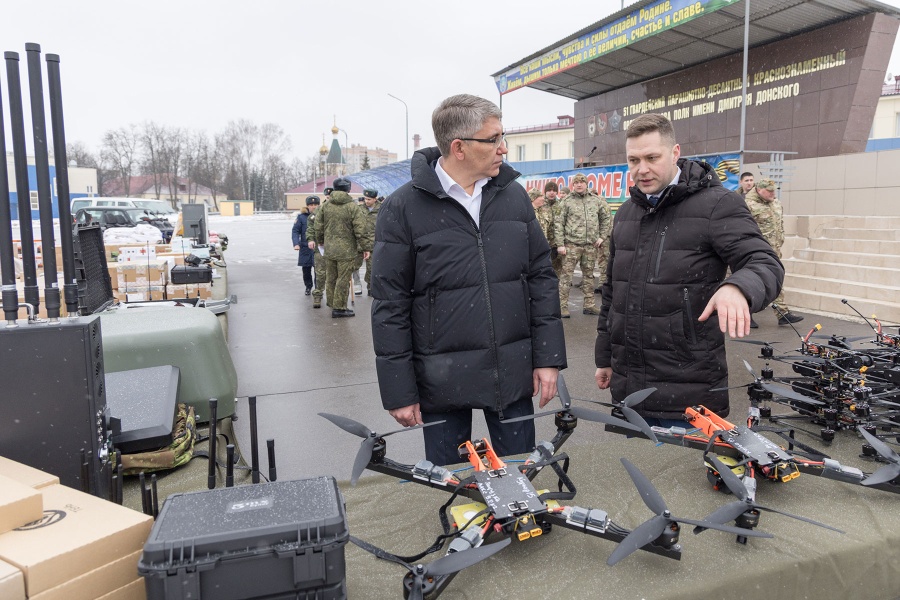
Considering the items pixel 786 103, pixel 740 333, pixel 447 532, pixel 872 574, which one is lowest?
pixel 872 574

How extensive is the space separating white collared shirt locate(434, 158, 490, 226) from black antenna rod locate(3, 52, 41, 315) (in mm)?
1300

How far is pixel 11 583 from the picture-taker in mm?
1077

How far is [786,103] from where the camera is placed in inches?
556

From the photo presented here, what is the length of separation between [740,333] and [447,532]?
3.42ft

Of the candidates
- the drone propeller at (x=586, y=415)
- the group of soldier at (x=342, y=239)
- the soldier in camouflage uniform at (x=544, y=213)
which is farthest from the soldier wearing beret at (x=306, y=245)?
the drone propeller at (x=586, y=415)

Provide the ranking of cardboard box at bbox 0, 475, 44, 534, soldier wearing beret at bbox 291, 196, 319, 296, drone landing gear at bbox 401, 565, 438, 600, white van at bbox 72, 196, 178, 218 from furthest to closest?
white van at bbox 72, 196, 178, 218 < soldier wearing beret at bbox 291, 196, 319, 296 < drone landing gear at bbox 401, 565, 438, 600 < cardboard box at bbox 0, 475, 44, 534

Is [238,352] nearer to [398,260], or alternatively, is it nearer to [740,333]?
[398,260]

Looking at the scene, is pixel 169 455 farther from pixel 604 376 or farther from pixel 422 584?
pixel 604 376

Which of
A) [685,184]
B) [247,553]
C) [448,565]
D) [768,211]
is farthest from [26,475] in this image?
[768,211]

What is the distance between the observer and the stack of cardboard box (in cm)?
112

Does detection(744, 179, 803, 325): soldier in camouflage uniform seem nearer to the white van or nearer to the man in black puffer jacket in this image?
the man in black puffer jacket

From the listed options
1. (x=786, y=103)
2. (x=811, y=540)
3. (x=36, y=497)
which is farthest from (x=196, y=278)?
(x=786, y=103)

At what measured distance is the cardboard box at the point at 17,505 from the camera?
3.99 ft

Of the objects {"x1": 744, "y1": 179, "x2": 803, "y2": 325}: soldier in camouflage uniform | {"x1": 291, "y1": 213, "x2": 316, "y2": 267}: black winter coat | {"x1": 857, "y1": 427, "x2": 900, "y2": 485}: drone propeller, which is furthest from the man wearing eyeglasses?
{"x1": 291, "y1": 213, "x2": 316, "y2": 267}: black winter coat
